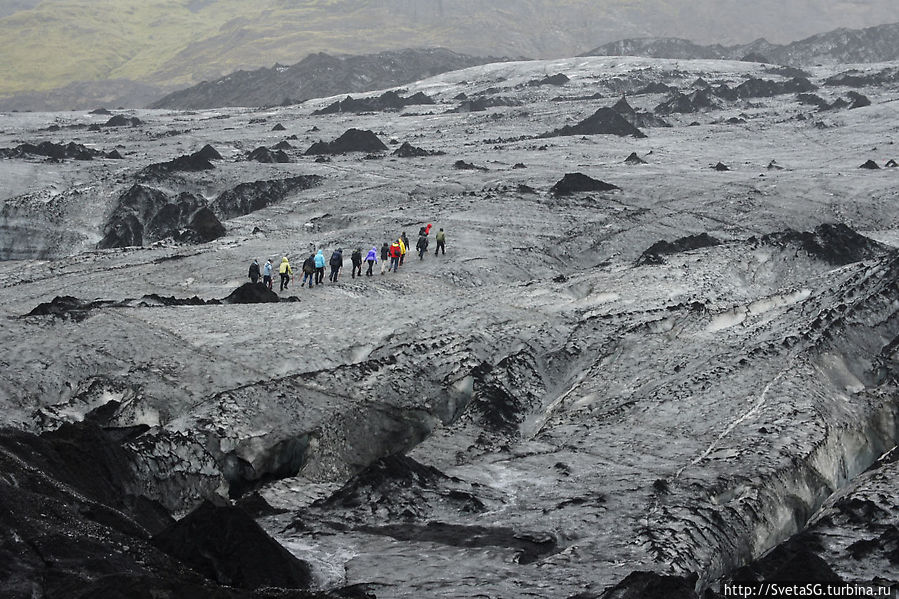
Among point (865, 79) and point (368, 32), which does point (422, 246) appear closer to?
point (865, 79)

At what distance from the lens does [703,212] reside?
39.2 m

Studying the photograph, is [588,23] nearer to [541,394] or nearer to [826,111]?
[826,111]

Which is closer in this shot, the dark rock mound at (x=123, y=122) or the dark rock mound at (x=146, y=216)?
the dark rock mound at (x=146, y=216)

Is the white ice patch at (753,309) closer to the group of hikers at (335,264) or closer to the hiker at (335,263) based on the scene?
the group of hikers at (335,264)

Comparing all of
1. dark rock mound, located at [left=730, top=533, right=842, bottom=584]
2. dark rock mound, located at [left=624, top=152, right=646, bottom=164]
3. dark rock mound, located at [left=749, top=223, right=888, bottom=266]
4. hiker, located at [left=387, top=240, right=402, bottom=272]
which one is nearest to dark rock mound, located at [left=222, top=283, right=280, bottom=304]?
hiker, located at [left=387, top=240, right=402, bottom=272]

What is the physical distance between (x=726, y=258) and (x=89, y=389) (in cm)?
1854

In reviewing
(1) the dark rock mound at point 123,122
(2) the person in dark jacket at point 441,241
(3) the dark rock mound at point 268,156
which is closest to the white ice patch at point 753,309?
(2) the person in dark jacket at point 441,241

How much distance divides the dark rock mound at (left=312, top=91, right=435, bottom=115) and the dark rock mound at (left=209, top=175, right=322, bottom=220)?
111 ft

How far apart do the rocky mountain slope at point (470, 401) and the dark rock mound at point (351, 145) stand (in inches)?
637

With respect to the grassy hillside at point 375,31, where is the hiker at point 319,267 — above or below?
below

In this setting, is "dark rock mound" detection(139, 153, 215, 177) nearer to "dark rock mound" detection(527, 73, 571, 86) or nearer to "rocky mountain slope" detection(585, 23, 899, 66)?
"dark rock mound" detection(527, 73, 571, 86)

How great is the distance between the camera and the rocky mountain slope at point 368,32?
146 meters

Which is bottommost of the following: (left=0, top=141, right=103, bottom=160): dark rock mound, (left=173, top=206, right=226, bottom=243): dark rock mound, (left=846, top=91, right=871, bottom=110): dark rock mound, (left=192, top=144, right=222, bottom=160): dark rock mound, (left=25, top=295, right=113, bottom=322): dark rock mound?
(left=173, top=206, right=226, bottom=243): dark rock mound

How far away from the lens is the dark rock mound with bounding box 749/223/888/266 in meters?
29.9
